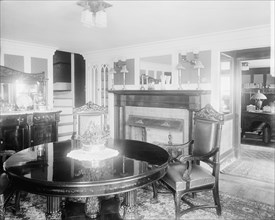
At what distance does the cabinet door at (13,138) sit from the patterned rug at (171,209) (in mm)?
1724

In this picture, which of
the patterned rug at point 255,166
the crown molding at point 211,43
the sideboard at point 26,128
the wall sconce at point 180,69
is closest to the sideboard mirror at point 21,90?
the sideboard at point 26,128

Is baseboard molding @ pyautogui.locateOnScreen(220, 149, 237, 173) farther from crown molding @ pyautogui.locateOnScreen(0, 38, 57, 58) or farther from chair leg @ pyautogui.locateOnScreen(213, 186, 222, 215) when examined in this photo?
crown molding @ pyautogui.locateOnScreen(0, 38, 57, 58)

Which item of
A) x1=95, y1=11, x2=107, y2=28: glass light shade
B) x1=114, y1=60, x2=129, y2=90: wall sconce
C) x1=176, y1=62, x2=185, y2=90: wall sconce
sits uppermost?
x1=95, y1=11, x2=107, y2=28: glass light shade

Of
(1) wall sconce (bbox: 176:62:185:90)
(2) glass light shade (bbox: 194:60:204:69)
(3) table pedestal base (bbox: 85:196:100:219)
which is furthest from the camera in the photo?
(1) wall sconce (bbox: 176:62:185:90)

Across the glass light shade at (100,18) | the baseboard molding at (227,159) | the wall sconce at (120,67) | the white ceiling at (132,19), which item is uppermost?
the white ceiling at (132,19)

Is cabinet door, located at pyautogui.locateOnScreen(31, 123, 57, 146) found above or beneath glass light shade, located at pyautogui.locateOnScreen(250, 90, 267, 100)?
beneath

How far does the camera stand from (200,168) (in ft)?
9.53

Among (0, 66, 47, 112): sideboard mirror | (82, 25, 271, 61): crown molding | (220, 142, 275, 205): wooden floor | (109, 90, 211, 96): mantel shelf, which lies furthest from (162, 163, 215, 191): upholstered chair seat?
(0, 66, 47, 112): sideboard mirror

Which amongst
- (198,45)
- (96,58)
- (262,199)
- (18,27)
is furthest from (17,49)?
(262,199)

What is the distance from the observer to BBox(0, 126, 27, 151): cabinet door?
4.62 metres

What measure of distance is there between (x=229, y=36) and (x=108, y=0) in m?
2.43

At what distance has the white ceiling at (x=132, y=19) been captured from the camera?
3.15m

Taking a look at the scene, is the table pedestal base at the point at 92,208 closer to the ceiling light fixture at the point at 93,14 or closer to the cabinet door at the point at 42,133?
the ceiling light fixture at the point at 93,14

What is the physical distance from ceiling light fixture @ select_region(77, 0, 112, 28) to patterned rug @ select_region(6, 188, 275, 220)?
2189mm
